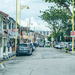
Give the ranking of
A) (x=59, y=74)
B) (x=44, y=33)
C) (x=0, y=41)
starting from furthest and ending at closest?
1. (x=44, y=33)
2. (x=0, y=41)
3. (x=59, y=74)

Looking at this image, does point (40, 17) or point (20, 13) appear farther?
point (40, 17)

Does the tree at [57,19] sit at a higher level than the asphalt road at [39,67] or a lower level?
higher

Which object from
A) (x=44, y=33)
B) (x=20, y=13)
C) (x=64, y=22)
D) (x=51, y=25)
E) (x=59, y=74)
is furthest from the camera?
(x=44, y=33)

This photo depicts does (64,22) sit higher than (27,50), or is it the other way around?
(64,22)

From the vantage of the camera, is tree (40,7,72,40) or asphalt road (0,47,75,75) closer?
asphalt road (0,47,75,75)

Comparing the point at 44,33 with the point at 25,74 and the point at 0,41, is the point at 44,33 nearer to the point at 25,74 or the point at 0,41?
the point at 0,41

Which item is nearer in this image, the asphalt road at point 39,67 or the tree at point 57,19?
the asphalt road at point 39,67

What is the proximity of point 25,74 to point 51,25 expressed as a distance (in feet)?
161

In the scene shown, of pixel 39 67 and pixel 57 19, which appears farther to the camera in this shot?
pixel 57 19

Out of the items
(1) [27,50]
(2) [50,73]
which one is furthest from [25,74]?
(1) [27,50]

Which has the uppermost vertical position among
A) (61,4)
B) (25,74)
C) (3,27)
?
(61,4)

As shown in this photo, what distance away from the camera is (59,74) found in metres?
10.3

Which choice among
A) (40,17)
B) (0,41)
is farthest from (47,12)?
(0,41)

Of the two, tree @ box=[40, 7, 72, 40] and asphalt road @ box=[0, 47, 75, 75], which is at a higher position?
tree @ box=[40, 7, 72, 40]
